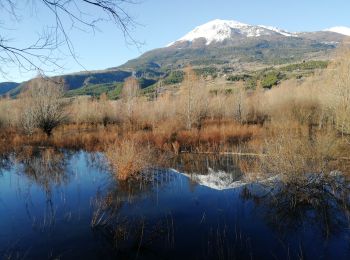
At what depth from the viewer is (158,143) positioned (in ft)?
59.1

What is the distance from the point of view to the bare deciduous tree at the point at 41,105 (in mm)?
21000

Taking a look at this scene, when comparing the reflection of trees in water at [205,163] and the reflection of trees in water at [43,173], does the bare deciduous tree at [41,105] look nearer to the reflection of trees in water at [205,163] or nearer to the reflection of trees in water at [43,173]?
the reflection of trees in water at [43,173]

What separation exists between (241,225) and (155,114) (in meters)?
30.1

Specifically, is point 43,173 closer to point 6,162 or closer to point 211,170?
point 6,162

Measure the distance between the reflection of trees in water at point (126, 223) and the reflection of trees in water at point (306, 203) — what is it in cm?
252

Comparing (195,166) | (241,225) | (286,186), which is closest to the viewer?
(241,225)

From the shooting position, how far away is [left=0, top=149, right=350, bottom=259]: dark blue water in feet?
20.4

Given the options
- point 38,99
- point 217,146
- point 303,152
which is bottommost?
point 217,146

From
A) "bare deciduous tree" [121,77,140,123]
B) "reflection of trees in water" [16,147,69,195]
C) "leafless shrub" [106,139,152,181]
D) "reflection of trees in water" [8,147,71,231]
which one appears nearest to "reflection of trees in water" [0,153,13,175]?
"reflection of trees in water" [8,147,71,231]

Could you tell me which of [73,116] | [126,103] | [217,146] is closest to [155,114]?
[126,103]

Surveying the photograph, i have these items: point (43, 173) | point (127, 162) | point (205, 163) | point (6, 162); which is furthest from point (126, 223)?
point (6, 162)

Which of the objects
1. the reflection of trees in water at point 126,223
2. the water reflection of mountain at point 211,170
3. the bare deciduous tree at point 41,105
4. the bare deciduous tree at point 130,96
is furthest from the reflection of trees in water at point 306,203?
the bare deciduous tree at point 130,96

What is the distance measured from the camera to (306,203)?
28.2ft

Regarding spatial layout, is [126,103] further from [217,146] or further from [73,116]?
[217,146]
